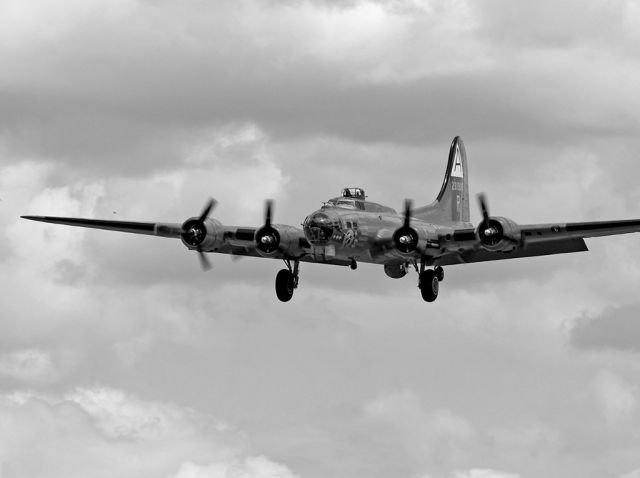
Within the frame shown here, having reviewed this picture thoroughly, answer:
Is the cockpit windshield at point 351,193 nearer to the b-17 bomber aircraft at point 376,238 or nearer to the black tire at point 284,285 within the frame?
the b-17 bomber aircraft at point 376,238

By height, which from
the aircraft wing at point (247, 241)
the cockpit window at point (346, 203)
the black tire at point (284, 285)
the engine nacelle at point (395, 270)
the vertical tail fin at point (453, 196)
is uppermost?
the vertical tail fin at point (453, 196)

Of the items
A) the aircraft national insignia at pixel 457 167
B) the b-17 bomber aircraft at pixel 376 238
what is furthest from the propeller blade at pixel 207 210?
the aircraft national insignia at pixel 457 167

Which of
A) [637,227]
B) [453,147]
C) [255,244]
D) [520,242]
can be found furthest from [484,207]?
[453,147]

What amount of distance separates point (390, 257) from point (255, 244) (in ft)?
21.0

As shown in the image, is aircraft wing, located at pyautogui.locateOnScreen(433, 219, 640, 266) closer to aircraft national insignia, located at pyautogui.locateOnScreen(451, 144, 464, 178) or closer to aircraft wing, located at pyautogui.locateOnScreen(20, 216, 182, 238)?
aircraft wing, located at pyautogui.locateOnScreen(20, 216, 182, 238)

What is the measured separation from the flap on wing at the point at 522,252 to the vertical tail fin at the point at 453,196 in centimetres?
532

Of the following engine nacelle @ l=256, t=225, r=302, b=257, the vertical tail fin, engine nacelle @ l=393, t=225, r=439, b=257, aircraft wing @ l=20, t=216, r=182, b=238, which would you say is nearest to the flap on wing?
engine nacelle @ l=393, t=225, r=439, b=257

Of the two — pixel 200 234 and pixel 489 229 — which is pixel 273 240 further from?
pixel 489 229

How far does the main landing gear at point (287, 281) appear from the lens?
2361 inches

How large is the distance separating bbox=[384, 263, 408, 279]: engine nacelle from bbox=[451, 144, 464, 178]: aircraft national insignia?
13947 mm

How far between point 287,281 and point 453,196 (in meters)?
16.4

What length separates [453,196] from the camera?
72.8 meters

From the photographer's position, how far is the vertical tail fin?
229 feet

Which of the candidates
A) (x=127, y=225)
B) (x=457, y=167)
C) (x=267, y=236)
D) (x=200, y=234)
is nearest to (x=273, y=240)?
(x=267, y=236)
